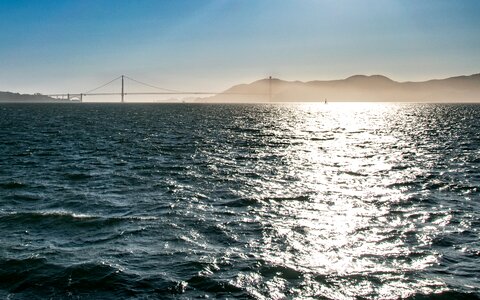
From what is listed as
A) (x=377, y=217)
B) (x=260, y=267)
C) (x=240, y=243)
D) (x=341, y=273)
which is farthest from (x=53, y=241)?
(x=377, y=217)

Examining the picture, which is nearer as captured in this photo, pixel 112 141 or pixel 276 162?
pixel 276 162

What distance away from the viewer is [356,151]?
43.7 m

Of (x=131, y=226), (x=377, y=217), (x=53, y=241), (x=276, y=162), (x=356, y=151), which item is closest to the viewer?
(x=53, y=241)

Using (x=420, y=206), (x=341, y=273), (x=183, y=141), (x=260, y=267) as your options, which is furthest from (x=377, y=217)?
(x=183, y=141)

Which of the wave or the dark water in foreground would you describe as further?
the wave

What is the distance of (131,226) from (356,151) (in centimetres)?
3176

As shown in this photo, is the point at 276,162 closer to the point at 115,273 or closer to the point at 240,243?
the point at 240,243

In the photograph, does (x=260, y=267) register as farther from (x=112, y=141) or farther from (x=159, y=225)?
(x=112, y=141)

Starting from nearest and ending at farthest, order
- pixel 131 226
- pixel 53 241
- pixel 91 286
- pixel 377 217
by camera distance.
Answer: pixel 91 286 < pixel 53 241 < pixel 131 226 < pixel 377 217

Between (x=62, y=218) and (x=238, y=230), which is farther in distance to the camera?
(x=62, y=218)

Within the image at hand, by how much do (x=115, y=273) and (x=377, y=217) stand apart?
38.1 feet

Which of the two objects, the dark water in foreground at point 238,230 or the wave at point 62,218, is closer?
the dark water in foreground at point 238,230

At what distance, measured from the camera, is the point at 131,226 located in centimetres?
1673

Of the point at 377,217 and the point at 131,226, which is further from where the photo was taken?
the point at 377,217
